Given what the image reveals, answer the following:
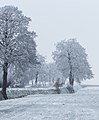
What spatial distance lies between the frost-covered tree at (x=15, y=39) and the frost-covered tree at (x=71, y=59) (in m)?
43.2

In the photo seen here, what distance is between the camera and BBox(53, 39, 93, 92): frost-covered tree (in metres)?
89.3

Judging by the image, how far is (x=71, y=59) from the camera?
8938cm

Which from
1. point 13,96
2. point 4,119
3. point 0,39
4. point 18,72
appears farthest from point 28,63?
point 4,119

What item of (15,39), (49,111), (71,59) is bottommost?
(49,111)

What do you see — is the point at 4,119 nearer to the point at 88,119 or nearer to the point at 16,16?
the point at 88,119

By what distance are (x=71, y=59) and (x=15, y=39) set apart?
47300 mm

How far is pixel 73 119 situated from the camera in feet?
62.7

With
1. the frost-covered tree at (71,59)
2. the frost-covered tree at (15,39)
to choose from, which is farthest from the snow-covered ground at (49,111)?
the frost-covered tree at (71,59)

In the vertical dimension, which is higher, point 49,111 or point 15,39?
point 15,39

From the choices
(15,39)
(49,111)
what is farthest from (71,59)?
(49,111)

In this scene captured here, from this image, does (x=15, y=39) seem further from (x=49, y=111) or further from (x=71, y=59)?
(x=71, y=59)

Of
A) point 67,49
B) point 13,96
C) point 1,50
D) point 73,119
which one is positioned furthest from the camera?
point 67,49

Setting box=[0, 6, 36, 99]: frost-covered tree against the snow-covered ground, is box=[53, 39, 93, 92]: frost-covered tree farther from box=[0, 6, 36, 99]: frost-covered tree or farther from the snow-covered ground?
the snow-covered ground

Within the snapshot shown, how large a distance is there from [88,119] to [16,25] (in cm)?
2631
